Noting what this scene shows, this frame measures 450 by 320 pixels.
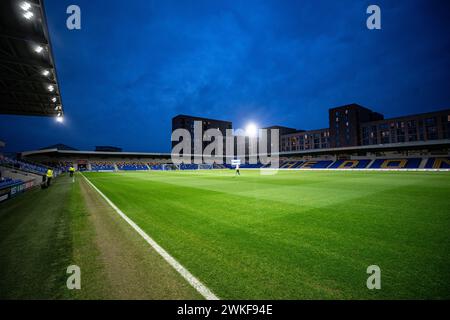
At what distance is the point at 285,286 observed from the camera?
2898mm

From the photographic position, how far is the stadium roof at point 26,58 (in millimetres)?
9273

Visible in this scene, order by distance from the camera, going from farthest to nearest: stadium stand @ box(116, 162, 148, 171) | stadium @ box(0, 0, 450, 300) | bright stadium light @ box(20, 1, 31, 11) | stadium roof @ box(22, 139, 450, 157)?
stadium stand @ box(116, 162, 148, 171) < stadium roof @ box(22, 139, 450, 157) < bright stadium light @ box(20, 1, 31, 11) < stadium @ box(0, 0, 450, 300)

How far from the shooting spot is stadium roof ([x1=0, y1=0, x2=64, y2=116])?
9.27 metres

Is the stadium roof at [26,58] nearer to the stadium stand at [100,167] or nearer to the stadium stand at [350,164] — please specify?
the stadium stand at [100,167]

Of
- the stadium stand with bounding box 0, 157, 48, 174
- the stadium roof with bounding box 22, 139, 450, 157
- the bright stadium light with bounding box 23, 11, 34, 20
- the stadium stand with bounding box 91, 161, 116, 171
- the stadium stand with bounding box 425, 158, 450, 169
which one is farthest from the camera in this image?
the stadium stand with bounding box 91, 161, 116, 171

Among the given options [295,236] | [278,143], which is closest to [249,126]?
[295,236]

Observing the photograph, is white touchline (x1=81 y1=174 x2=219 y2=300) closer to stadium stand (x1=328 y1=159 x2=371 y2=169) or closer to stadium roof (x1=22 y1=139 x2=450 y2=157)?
stadium roof (x1=22 y1=139 x2=450 y2=157)

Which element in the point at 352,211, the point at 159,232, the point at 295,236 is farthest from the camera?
the point at 352,211

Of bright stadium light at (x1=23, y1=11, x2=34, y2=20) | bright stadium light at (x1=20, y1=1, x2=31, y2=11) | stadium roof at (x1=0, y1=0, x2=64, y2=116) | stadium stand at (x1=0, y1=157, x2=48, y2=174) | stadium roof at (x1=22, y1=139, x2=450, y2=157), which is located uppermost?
bright stadium light at (x1=20, y1=1, x2=31, y2=11)

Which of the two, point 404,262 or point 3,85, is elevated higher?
point 3,85

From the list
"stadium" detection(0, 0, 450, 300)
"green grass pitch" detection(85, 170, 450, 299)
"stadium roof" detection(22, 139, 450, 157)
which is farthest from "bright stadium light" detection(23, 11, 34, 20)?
"stadium roof" detection(22, 139, 450, 157)

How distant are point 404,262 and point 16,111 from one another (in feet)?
106

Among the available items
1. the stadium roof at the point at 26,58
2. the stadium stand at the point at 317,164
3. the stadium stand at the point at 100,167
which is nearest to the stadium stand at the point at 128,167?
the stadium stand at the point at 100,167

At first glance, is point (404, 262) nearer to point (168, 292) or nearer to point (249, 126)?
point (168, 292)
